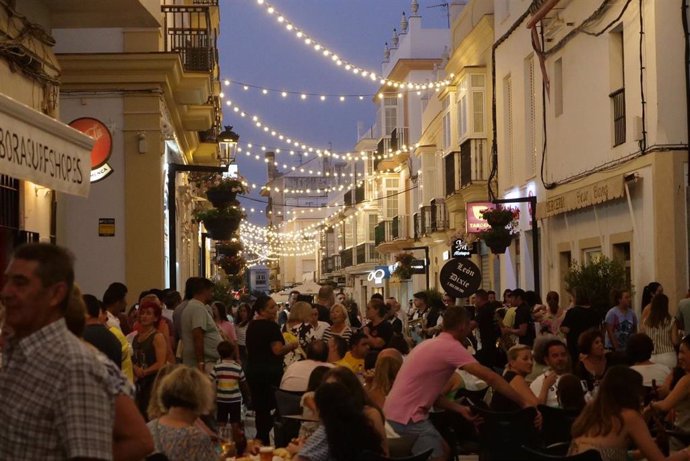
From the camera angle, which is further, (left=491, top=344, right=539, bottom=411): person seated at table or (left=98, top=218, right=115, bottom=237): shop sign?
(left=98, top=218, right=115, bottom=237): shop sign

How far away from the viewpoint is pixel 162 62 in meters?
18.1

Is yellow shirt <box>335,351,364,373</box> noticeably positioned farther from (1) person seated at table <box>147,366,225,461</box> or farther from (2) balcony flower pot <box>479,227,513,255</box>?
(2) balcony flower pot <box>479,227,513,255</box>

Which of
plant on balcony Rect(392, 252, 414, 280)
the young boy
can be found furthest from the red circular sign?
plant on balcony Rect(392, 252, 414, 280)

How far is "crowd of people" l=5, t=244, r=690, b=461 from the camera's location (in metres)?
3.74

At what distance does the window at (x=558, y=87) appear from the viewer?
920 inches

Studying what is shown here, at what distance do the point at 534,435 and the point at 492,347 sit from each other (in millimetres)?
8531

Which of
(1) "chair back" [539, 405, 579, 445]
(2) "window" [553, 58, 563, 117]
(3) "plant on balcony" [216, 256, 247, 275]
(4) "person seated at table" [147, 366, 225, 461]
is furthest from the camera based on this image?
(3) "plant on balcony" [216, 256, 247, 275]

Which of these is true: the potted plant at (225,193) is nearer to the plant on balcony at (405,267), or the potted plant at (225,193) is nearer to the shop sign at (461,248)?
the shop sign at (461,248)

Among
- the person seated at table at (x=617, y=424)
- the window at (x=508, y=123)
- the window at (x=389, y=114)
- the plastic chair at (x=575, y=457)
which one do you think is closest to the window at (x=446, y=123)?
the window at (x=508, y=123)

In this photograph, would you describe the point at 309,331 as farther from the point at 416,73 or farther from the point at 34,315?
the point at 416,73

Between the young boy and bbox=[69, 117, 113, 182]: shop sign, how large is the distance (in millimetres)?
3961

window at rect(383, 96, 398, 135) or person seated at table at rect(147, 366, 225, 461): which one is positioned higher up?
window at rect(383, 96, 398, 135)

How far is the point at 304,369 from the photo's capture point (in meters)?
11.1

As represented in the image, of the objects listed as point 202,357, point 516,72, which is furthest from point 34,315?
point 516,72
